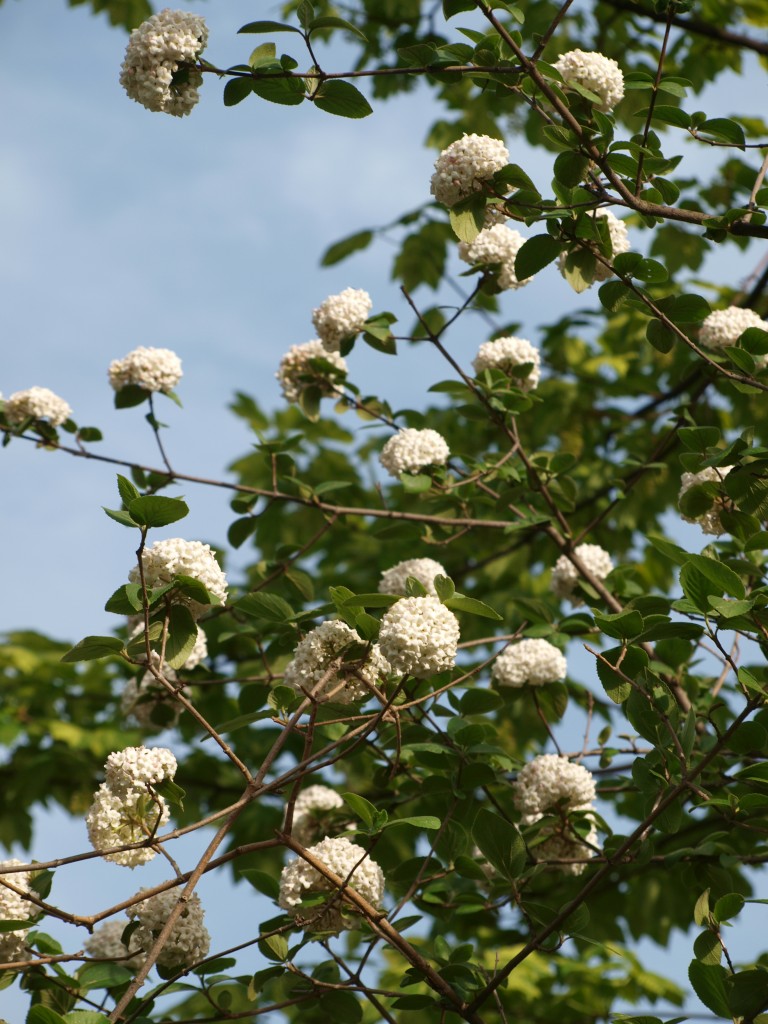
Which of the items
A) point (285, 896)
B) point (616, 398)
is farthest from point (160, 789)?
point (616, 398)

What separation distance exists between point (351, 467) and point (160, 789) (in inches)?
200

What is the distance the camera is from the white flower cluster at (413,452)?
12.0ft

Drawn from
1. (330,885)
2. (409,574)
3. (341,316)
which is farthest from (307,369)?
(330,885)

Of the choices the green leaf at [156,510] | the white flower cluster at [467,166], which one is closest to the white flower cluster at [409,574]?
the white flower cluster at [467,166]

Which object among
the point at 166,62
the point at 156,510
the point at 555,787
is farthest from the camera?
the point at 555,787

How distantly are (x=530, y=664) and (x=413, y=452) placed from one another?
0.82 m

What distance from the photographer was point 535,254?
266 centimetres

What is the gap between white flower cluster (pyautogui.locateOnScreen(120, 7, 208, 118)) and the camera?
2609 millimetres

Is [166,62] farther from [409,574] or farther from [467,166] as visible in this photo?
[409,574]

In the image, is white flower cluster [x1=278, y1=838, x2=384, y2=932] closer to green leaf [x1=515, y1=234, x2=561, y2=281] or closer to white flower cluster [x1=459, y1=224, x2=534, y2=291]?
green leaf [x1=515, y1=234, x2=561, y2=281]

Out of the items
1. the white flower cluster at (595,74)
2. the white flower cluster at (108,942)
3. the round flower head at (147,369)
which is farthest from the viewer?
the round flower head at (147,369)

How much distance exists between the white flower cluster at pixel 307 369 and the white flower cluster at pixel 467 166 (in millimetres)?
1259

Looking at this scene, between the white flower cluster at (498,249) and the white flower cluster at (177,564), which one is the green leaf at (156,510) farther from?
the white flower cluster at (498,249)

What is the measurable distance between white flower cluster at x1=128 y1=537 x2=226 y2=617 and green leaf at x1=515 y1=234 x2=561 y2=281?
1048 mm
